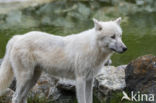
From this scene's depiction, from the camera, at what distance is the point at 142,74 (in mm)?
8250

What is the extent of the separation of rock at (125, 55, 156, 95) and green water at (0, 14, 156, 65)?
5.10m

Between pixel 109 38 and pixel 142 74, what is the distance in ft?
5.20

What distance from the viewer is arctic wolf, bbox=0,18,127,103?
720 cm

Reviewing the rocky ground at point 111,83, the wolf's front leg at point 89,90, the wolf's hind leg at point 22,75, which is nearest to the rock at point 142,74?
the rocky ground at point 111,83

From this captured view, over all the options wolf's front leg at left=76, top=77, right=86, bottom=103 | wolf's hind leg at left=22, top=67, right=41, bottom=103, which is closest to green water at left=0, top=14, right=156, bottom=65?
wolf's hind leg at left=22, top=67, right=41, bottom=103

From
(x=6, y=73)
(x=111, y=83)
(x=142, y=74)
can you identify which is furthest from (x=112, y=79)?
(x=6, y=73)

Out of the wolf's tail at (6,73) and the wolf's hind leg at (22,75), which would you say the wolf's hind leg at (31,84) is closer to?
the wolf's hind leg at (22,75)

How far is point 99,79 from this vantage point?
8.75m

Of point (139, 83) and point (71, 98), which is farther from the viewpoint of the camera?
point (71, 98)

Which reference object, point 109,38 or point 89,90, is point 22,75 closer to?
point 89,90

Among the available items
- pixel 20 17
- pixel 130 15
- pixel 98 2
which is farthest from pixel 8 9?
pixel 130 15

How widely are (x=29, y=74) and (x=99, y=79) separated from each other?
1.77 m

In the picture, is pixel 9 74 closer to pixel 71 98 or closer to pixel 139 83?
pixel 71 98

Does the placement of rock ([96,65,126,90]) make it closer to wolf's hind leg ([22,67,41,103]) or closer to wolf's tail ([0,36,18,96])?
wolf's hind leg ([22,67,41,103])
